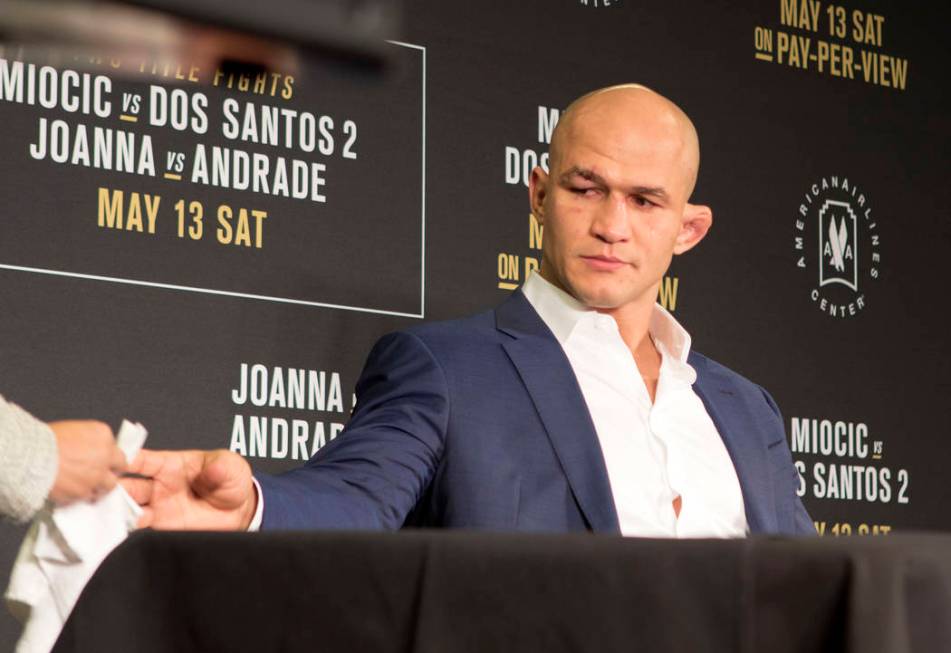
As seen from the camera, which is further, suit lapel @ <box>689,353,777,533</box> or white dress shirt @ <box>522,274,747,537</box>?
suit lapel @ <box>689,353,777,533</box>

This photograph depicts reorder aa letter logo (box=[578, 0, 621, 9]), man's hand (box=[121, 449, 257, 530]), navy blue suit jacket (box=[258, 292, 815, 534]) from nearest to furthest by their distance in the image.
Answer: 1. man's hand (box=[121, 449, 257, 530])
2. navy blue suit jacket (box=[258, 292, 815, 534])
3. aa letter logo (box=[578, 0, 621, 9])

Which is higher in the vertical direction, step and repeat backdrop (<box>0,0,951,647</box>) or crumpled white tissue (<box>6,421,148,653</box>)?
step and repeat backdrop (<box>0,0,951,647</box>)

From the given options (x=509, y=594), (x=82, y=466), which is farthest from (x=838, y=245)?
(x=509, y=594)

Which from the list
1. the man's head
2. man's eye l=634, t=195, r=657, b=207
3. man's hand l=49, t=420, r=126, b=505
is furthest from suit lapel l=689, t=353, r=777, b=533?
man's hand l=49, t=420, r=126, b=505

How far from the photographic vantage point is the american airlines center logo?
388 centimetres

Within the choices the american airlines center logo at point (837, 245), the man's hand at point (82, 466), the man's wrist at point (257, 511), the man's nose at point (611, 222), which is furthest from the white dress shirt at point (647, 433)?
the american airlines center logo at point (837, 245)

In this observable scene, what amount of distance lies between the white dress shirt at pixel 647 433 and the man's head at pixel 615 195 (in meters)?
0.06

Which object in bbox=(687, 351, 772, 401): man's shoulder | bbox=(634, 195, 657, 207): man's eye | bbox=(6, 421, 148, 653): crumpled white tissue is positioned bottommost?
bbox=(6, 421, 148, 653): crumpled white tissue

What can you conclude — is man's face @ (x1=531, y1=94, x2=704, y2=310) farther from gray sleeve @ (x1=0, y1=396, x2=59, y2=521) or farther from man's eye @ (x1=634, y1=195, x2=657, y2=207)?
gray sleeve @ (x1=0, y1=396, x2=59, y2=521)

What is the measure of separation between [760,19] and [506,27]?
0.77m

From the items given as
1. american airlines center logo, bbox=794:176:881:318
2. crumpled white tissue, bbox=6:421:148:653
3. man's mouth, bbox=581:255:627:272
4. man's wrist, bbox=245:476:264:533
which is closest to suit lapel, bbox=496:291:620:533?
man's mouth, bbox=581:255:627:272

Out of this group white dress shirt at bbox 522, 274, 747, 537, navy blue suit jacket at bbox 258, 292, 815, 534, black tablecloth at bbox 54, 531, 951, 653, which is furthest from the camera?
white dress shirt at bbox 522, 274, 747, 537

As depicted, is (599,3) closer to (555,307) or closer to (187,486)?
(555,307)

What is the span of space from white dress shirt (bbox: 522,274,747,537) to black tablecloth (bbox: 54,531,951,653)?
3.95 feet
